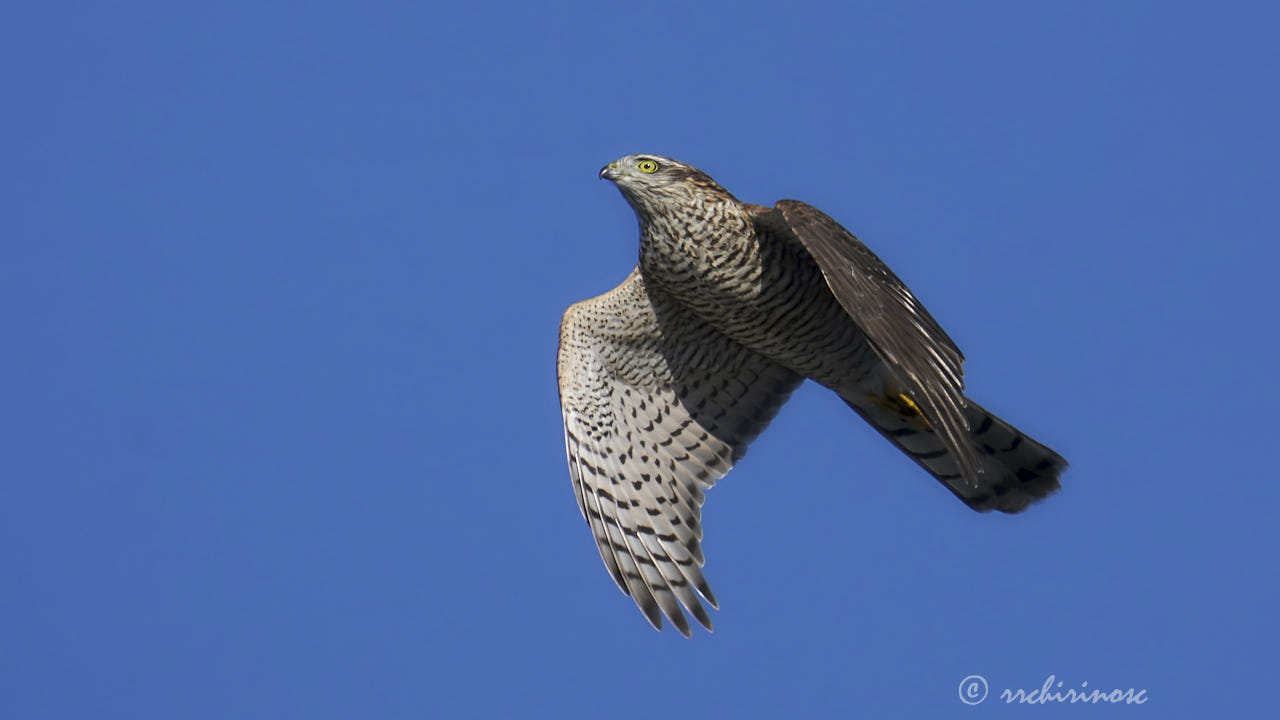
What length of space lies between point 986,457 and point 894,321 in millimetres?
2184

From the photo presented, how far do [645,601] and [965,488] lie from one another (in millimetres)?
2220

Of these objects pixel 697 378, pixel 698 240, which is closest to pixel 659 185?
pixel 698 240

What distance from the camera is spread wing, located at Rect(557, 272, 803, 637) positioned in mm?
9148

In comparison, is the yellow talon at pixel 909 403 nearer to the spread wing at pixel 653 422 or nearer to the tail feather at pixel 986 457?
the tail feather at pixel 986 457

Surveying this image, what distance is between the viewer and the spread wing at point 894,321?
7320 mm

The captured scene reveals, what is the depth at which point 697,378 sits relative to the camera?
9.68 meters

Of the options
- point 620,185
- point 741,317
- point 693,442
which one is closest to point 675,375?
point 693,442

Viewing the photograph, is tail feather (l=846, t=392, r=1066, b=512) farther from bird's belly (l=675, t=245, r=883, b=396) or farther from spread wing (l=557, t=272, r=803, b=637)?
spread wing (l=557, t=272, r=803, b=637)

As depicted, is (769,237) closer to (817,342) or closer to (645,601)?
(817,342)

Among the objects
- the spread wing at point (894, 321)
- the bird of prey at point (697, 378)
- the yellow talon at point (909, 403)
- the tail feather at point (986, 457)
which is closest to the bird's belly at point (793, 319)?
the bird of prey at point (697, 378)

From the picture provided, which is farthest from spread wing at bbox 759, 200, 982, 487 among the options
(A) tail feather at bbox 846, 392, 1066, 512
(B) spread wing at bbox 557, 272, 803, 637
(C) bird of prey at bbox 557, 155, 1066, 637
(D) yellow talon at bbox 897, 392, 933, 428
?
(B) spread wing at bbox 557, 272, 803, 637

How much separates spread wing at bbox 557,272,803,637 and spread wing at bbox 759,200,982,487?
1562 millimetres

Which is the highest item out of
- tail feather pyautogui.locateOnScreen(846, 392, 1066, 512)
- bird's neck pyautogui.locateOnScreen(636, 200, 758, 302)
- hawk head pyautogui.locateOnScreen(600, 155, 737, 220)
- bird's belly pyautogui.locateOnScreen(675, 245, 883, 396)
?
hawk head pyautogui.locateOnScreen(600, 155, 737, 220)

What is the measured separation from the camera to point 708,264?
330 inches
